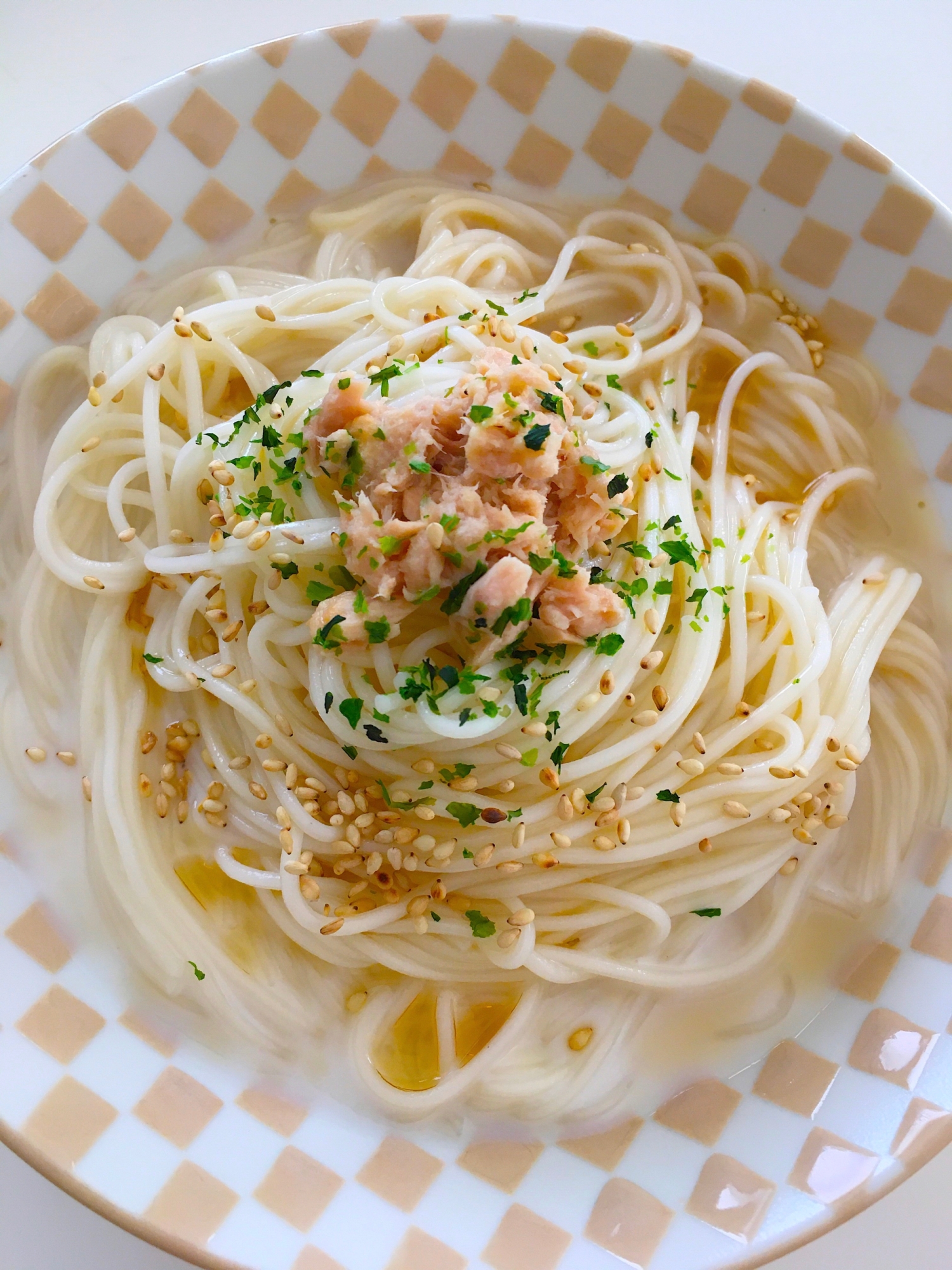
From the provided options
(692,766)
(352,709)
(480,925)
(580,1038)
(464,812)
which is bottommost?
(580,1038)

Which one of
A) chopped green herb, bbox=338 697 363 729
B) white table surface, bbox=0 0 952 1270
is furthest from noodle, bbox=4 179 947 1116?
white table surface, bbox=0 0 952 1270

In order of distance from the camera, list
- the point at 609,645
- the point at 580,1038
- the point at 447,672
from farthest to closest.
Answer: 1. the point at 580,1038
2. the point at 609,645
3. the point at 447,672

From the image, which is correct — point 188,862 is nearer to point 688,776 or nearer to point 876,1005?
point 688,776

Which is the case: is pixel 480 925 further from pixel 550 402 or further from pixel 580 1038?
pixel 550 402

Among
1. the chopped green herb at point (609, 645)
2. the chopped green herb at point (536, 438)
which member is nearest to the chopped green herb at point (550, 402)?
the chopped green herb at point (536, 438)

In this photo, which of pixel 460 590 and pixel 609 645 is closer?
pixel 460 590

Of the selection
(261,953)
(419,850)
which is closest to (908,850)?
(419,850)

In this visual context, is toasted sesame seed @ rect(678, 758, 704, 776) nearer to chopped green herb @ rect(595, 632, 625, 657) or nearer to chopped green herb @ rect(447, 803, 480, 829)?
chopped green herb @ rect(595, 632, 625, 657)

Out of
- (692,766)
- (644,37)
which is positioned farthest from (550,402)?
(644,37)
